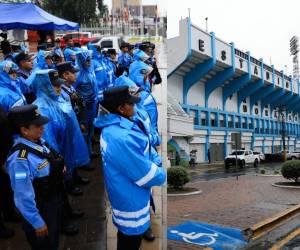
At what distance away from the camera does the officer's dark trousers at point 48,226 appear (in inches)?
128

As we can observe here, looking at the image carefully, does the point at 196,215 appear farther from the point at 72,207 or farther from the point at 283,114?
the point at 283,114

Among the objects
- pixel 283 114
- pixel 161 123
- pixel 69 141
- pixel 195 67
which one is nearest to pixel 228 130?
pixel 195 67

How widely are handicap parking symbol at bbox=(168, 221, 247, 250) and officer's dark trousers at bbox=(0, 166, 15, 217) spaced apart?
4.11 meters

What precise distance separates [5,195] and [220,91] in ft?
133

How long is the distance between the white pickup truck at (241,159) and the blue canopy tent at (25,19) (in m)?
22.9

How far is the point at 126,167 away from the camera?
3213 millimetres

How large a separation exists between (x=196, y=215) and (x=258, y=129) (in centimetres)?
4351

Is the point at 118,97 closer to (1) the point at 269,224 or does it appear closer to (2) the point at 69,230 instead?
(2) the point at 69,230

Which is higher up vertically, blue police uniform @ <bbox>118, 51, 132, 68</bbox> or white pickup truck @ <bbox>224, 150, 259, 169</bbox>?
blue police uniform @ <bbox>118, 51, 132, 68</bbox>

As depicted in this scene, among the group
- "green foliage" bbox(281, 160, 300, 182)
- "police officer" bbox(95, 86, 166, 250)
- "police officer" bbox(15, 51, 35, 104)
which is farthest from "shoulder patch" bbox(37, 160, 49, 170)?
"green foliage" bbox(281, 160, 300, 182)

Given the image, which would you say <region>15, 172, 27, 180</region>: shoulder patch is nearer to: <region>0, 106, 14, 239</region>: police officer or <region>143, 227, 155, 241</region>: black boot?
<region>0, 106, 14, 239</region>: police officer

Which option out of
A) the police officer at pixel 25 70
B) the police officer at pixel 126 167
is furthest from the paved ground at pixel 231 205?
the police officer at pixel 126 167

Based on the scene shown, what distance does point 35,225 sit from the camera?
3.13 meters

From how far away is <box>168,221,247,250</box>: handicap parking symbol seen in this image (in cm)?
799
